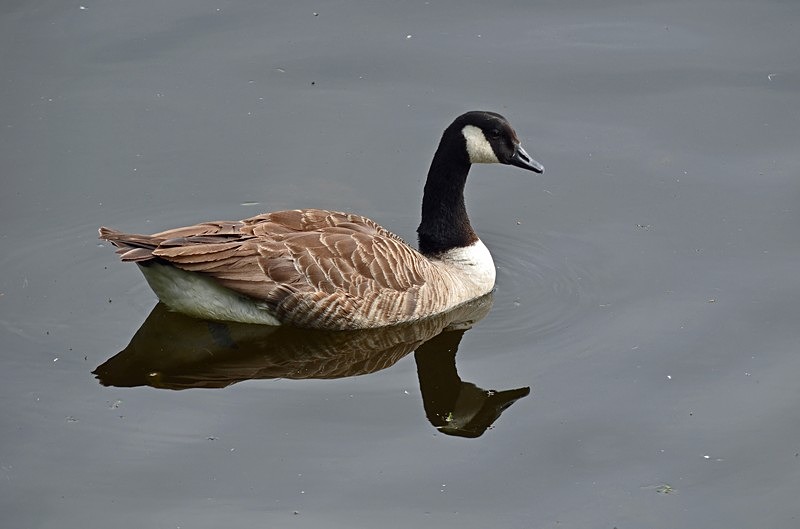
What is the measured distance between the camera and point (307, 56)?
15.0m

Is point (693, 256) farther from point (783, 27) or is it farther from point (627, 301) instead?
point (783, 27)

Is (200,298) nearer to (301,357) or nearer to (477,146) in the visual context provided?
(301,357)

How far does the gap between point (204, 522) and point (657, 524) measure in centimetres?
309

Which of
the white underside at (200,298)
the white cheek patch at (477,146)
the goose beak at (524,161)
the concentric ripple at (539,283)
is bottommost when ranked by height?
the concentric ripple at (539,283)

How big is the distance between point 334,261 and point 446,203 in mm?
1347

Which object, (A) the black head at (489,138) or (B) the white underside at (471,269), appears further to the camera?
(B) the white underside at (471,269)

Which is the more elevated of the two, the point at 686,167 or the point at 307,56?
the point at 307,56

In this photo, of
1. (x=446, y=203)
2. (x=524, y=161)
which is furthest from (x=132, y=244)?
(x=524, y=161)

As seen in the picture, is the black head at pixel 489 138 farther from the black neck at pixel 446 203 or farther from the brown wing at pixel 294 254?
the brown wing at pixel 294 254

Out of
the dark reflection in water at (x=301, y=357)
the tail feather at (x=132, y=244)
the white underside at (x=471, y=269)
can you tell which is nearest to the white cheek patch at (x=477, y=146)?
the white underside at (x=471, y=269)

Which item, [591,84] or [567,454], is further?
[591,84]

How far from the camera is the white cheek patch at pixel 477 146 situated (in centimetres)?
1188

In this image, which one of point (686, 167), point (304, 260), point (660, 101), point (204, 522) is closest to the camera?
point (204, 522)

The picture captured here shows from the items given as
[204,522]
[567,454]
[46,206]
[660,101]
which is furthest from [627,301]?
[46,206]
